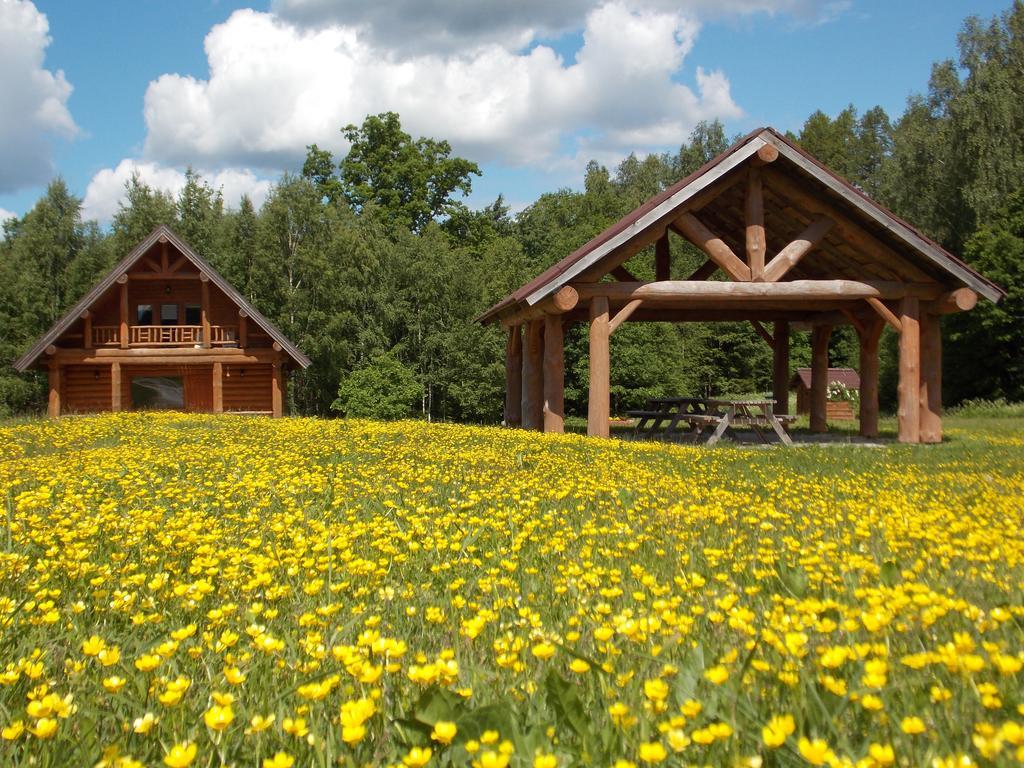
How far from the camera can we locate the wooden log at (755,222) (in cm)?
1574

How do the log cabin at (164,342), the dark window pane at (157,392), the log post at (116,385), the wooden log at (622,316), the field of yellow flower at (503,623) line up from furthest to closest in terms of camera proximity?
the dark window pane at (157,392), the log post at (116,385), the log cabin at (164,342), the wooden log at (622,316), the field of yellow flower at (503,623)

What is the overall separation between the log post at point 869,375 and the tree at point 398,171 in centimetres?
3857

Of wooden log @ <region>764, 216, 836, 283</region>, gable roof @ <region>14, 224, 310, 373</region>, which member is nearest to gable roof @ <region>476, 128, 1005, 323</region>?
wooden log @ <region>764, 216, 836, 283</region>

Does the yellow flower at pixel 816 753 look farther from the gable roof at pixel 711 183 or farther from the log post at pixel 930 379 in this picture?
the log post at pixel 930 379

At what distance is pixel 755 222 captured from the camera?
15.8 m

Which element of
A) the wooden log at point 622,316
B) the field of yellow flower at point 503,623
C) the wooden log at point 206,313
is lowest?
the field of yellow flower at point 503,623

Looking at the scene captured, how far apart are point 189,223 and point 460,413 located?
688 inches

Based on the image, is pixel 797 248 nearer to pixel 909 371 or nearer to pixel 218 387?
pixel 909 371

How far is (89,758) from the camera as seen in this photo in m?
Result: 2.25

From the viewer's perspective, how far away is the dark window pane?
1474 inches

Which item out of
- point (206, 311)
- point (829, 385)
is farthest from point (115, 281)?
point (829, 385)

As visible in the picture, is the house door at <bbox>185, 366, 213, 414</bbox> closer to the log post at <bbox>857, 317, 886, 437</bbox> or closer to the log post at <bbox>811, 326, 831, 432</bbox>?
the log post at <bbox>811, 326, 831, 432</bbox>

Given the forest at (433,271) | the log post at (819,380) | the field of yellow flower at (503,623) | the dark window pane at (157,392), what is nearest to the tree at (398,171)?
the forest at (433,271)

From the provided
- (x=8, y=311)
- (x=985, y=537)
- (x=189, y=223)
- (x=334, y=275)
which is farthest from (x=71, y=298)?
(x=985, y=537)
